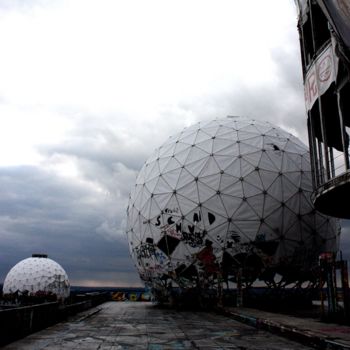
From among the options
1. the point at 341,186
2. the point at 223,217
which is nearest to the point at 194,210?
the point at 223,217

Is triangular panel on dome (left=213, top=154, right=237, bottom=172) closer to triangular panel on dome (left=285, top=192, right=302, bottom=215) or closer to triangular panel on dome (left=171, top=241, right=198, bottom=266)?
triangular panel on dome (left=285, top=192, right=302, bottom=215)

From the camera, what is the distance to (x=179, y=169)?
84.8ft

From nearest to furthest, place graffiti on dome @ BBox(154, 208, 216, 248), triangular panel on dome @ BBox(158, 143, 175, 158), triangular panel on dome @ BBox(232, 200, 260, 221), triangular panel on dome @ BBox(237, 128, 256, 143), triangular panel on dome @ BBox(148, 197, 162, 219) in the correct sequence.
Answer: triangular panel on dome @ BBox(232, 200, 260, 221) → graffiti on dome @ BBox(154, 208, 216, 248) → triangular panel on dome @ BBox(148, 197, 162, 219) → triangular panel on dome @ BBox(237, 128, 256, 143) → triangular panel on dome @ BBox(158, 143, 175, 158)

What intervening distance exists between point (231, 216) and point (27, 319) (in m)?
13.7

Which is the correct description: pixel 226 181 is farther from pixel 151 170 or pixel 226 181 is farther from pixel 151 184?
pixel 151 170

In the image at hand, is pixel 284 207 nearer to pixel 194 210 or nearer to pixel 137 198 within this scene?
pixel 194 210

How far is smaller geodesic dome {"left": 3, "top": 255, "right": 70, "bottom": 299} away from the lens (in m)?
45.7

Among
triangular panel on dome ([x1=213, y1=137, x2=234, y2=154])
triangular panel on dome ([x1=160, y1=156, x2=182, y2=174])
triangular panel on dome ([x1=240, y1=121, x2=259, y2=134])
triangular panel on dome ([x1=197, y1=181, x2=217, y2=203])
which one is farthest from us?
triangular panel on dome ([x1=240, y1=121, x2=259, y2=134])

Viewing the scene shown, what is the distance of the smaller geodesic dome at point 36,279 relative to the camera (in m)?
45.7

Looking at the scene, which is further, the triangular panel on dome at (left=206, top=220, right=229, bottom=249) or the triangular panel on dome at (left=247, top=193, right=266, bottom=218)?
the triangular panel on dome at (left=247, top=193, right=266, bottom=218)

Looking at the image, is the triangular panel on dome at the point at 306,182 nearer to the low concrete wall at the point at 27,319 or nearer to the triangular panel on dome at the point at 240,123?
the triangular panel on dome at the point at 240,123

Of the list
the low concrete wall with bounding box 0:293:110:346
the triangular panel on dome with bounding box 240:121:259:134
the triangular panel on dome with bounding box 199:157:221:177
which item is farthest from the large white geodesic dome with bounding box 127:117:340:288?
the low concrete wall with bounding box 0:293:110:346

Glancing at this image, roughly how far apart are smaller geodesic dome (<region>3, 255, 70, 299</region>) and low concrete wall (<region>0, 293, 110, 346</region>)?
29.5m

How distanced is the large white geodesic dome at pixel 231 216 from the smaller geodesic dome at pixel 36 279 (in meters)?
23.8
